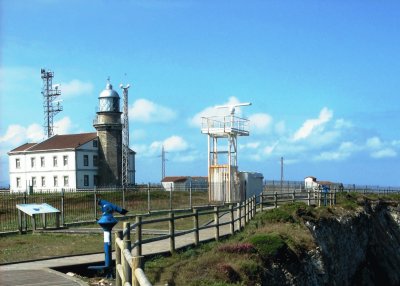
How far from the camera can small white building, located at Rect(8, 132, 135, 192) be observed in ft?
222

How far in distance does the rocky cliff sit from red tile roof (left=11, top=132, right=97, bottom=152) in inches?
1533

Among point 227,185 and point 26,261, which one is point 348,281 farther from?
point 26,261

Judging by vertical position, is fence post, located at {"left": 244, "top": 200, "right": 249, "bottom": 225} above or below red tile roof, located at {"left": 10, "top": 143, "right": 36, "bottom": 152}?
below

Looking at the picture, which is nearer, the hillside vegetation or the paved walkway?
the paved walkway

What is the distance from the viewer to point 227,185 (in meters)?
37.5

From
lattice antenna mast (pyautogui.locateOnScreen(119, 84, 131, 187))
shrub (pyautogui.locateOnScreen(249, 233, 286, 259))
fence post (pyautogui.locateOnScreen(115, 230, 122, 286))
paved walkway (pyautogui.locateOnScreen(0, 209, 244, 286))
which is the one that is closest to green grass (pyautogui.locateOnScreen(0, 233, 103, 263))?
paved walkway (pyautogui.locateOnScreen(0, 209, 244, 286))

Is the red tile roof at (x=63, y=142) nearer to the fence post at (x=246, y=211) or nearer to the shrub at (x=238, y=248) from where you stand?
the fence post at (x=246, y=211)

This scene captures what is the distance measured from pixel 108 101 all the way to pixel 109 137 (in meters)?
4.48

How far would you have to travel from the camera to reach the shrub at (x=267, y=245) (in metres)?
15.6

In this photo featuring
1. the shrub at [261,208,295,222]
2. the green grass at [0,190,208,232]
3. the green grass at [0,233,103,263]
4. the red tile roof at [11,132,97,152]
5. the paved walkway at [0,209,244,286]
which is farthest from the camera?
the red tile roof at [11,132,97,152]

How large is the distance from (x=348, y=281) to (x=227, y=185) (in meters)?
12.2

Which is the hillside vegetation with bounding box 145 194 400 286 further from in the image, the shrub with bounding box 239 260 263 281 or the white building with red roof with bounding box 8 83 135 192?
the white building with red roof with bounding box 8 83 135 192

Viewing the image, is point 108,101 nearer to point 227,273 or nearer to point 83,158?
point 83,158

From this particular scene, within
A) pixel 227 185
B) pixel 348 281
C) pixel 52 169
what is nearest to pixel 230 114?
pixel 227 185
